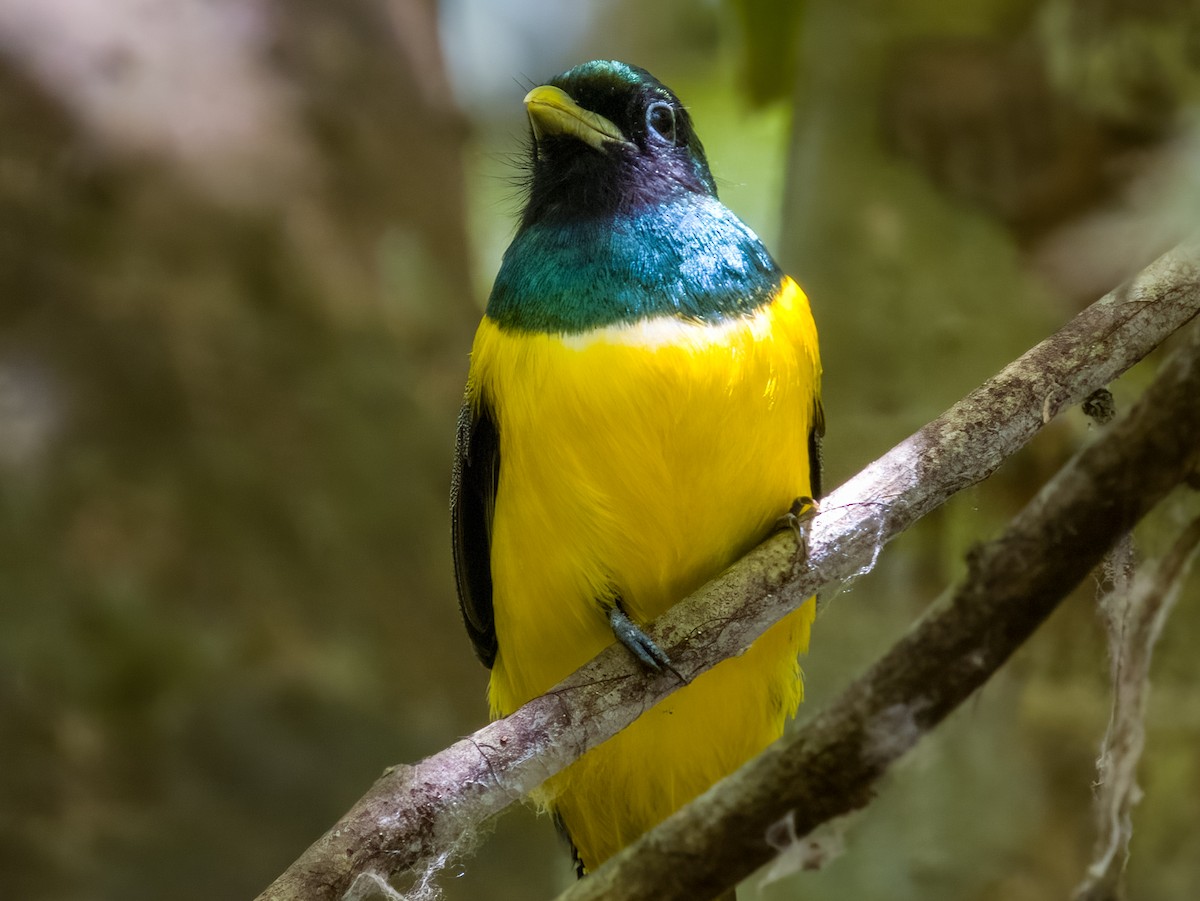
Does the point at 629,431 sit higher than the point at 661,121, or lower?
lower

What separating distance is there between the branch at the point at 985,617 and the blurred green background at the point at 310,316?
1474 mm

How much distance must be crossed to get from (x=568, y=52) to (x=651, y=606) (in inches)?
110

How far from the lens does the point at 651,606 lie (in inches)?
83.0

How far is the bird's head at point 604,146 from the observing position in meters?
2.27

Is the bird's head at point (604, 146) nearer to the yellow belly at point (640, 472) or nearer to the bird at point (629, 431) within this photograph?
the bird at point (629, 431)

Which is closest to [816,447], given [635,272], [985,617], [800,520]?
[800,520]

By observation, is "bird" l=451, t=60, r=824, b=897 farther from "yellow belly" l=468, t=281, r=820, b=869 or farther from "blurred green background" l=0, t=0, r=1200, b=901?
"blurred green background" l=0, t=0, r=1200, b=901

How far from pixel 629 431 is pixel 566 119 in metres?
0.76

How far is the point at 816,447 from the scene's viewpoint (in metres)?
2.48

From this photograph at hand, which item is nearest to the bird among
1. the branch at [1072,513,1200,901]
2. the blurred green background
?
the blurred green background

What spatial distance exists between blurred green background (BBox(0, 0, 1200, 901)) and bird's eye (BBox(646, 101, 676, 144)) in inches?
18.1

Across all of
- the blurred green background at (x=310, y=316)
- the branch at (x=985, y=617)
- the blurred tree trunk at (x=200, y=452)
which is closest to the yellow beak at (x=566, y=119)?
the blurred green background at (x=310, y=316)

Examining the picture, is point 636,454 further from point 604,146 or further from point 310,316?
point 310,316

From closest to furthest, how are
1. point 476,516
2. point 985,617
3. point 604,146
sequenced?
point 985,617 → point 604,146 → point 476,516
